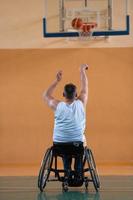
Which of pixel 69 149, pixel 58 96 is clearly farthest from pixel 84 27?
pixel 69 149

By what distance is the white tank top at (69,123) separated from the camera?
632 cm

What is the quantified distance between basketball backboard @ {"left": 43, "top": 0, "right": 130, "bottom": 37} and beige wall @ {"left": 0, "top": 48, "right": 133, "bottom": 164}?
1.75 feet

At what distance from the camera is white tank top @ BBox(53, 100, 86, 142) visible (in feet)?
20.7

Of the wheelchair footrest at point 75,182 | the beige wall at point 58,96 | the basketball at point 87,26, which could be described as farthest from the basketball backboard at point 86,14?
the wheelchair footrest at point 75,182

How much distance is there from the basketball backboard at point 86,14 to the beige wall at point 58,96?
532 mm

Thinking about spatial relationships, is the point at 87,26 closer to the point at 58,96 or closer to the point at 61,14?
the point at 61,14

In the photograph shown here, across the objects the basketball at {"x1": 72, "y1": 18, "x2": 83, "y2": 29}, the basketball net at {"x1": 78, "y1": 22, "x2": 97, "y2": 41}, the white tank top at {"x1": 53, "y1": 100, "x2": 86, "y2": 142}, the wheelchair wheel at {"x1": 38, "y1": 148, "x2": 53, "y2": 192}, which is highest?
the basketball at {"x1": 72, "y1": 18, "x2": 83, "y2": 29}

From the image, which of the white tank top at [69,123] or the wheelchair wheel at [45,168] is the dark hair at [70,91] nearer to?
the white tank top at [69,123]

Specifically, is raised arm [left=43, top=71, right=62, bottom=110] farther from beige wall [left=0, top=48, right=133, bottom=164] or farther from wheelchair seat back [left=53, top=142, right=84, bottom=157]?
beige wall [left=0, top=48, right=133, bottom=164]

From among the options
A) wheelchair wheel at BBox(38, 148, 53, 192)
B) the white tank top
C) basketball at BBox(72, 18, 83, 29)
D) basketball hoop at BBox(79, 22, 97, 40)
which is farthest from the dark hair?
basketball at BBox(72, 18, 83, 29)

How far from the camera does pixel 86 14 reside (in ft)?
31.7

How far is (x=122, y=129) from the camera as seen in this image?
10.3 m

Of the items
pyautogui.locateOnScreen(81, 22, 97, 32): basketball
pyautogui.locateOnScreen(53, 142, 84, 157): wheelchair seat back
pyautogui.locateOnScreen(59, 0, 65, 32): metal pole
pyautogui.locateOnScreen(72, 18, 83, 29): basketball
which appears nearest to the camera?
pyautogui.locateOnScreen(53, 142, 84, 157): wheelchair seat back

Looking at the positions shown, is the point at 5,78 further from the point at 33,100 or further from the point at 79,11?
the point at 79,11
